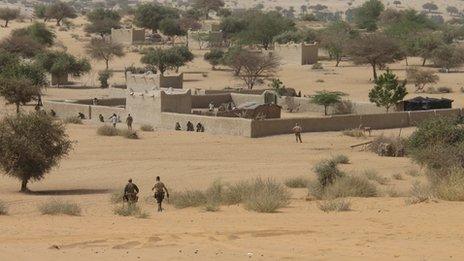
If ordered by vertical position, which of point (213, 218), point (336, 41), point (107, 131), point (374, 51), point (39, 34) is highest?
point (39, 34)

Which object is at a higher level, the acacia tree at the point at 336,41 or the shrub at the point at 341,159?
the acacia tree at the point at 336,41

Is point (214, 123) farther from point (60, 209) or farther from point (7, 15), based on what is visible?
point (7, 15)

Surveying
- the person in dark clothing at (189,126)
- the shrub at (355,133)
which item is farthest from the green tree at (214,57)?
the shrub at (355,133)

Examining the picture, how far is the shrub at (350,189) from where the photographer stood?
73.2 feet

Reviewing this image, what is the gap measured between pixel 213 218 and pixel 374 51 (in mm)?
51619

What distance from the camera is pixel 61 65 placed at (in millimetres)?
62125

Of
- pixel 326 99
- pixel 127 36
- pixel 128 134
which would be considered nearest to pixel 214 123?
pixel 128 134

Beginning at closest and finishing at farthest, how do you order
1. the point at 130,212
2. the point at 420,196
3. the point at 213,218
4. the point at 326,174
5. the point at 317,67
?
1. the point at 213,218
2. the point at 130,212
3. the point at 420,196
4. the point at 326,174
5. the point at 317,67

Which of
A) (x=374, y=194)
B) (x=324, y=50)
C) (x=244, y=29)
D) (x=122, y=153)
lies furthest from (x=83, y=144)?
(x=244, y=29)

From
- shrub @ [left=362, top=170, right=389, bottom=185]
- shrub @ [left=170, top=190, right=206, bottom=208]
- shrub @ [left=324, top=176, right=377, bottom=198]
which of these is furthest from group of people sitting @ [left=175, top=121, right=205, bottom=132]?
shrub @ [left=170, top=190, right=206, bottom=208]

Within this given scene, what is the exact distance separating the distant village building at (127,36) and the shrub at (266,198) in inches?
2749

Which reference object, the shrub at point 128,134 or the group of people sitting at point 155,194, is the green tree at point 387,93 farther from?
the group of people sitting at point 155,194

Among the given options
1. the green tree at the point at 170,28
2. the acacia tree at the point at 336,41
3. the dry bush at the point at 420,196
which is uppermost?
the green tree at the point at 170,28

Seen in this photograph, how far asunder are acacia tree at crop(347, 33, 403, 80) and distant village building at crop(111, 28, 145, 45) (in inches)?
1042
